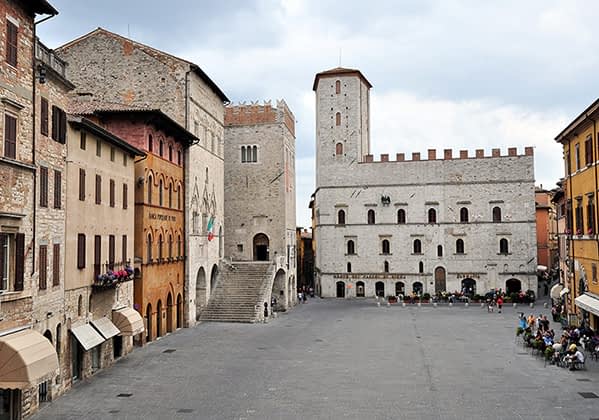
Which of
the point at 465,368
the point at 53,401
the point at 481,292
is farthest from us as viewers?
the point at 481,292

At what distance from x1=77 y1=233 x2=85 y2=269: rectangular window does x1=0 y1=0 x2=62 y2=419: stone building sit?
12.6ft

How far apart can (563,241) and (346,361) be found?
20160mm

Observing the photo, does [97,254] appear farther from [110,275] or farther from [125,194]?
[125,194]

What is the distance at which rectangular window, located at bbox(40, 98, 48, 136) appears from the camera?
1754 cm

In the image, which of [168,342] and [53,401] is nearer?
[53,401]

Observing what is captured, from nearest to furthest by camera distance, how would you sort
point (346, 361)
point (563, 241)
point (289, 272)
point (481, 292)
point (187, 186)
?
1. point (346, 361)
2. point (187, 186)
3. point (563, 241)
4. point (289, 272)
5. point (481, 292)

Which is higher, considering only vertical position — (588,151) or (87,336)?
(588,151)

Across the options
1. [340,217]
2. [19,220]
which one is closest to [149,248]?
[19,220]

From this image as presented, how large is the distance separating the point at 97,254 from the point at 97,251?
0.11 m

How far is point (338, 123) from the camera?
58781 millimetres

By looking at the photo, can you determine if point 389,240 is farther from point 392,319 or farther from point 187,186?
point 187,186

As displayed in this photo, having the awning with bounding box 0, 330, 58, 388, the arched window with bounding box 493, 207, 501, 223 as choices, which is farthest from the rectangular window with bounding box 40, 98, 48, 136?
the arched window with bounding box 493, 207, 501, 223

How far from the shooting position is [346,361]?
965 inches

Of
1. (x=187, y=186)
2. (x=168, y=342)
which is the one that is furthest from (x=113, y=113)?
(x=168, y=342)
